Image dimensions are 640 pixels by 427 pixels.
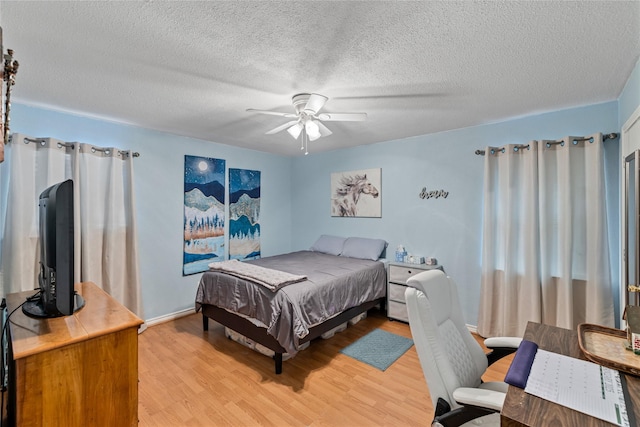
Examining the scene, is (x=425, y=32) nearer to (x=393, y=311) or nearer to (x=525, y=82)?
(x=525, y=82)

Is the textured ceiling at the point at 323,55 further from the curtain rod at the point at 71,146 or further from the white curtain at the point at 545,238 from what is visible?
the white curtain at the point at 545,238

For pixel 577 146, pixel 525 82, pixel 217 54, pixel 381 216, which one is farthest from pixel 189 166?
pixel 577 146

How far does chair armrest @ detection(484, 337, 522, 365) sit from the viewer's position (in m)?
1.54

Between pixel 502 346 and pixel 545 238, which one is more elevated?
pixel 545 238

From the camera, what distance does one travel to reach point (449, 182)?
3.56 m

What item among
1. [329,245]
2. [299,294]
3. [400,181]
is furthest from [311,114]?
[329,245]

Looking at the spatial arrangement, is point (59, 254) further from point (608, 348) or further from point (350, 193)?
point (350, 193)

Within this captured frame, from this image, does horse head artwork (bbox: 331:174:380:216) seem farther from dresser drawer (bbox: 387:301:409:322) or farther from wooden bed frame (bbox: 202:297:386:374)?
wooden bed frame (bbox: 202:297:386:374)

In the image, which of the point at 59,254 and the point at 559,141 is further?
the point at 559,141

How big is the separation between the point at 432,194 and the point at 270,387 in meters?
2.84

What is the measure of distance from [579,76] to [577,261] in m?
1.69

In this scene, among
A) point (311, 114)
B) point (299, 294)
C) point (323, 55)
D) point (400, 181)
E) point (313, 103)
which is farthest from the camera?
point (400, 181)

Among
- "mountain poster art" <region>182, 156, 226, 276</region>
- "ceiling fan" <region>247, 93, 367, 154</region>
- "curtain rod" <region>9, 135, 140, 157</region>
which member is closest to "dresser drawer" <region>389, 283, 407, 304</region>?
"ceiling fan" <region>247, 93, 367, 154</region>

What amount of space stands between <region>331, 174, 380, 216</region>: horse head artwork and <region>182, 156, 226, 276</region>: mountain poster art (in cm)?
177
